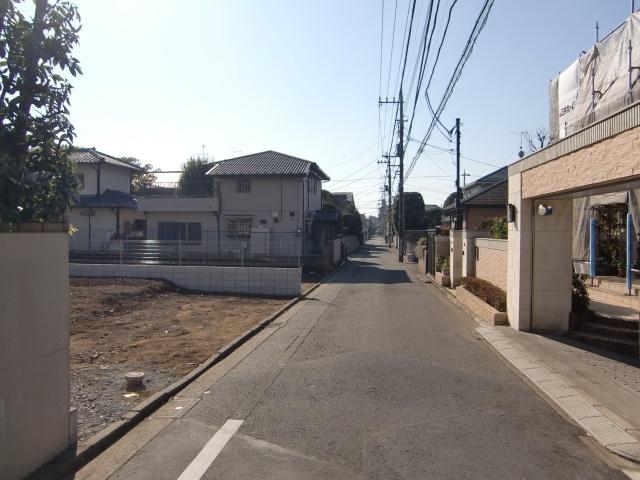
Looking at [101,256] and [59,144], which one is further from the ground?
[59,144]

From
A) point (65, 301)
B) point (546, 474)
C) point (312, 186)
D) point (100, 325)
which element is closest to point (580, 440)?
point (546, 474)

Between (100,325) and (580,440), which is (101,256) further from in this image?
(580,440)

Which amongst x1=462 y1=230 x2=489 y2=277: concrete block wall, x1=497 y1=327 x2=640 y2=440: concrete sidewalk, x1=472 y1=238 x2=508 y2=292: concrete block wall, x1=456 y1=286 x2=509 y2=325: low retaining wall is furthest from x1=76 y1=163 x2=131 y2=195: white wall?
x1=497 y1=327 x2=640 y2=440: concrete sidewalk

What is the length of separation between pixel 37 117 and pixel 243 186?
28.6 m

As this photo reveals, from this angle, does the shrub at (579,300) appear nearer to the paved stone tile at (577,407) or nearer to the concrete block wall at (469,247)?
the paved stone tile at (577,407)

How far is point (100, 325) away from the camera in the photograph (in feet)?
39.8

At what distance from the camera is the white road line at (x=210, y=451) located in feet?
15.2

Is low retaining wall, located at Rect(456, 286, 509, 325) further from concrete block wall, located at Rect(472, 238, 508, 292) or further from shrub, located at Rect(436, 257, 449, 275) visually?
shrub, located at Rect(436, 257, 449, 275)

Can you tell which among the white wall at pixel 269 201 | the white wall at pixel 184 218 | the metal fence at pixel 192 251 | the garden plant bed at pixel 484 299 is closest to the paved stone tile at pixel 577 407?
the garden plant bed at pixel 484 299

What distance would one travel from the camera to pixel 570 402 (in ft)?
21.7

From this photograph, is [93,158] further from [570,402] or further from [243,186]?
[570,402]

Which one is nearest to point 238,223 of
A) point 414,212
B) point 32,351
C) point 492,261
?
point 492,261

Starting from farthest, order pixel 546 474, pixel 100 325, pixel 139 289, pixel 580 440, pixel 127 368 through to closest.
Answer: pixel 139 289 < pixel 100 325 < pixel 127 368 < pixel 580 440 < pixel 546 474

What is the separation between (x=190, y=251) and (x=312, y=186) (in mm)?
16263
